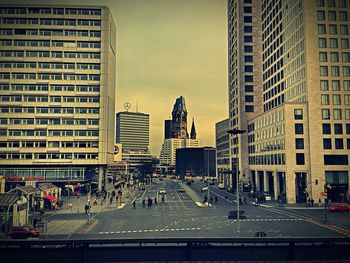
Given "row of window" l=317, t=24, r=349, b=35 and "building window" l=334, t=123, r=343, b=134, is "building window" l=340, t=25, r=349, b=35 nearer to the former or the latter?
"row of window" l=317, t=24, r=349, b=35

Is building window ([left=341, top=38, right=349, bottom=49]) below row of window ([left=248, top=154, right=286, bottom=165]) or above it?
above

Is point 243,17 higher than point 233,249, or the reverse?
point 243,17

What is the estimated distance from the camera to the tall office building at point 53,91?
89125 mm

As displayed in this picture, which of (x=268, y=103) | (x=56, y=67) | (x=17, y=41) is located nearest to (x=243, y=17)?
(x=268, y=103)

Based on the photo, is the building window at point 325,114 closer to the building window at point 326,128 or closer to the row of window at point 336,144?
the building window at point 326,128

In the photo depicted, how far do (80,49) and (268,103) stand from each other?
57.5 meters

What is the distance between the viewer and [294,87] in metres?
76.7

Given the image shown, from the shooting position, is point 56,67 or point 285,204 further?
point 56,67

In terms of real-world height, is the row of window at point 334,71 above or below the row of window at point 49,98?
above

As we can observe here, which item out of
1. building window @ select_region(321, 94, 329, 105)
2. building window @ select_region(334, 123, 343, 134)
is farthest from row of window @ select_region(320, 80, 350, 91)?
building window @ select_region(334, 123, 343, 134)

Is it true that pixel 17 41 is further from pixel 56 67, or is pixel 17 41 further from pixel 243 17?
pixel 243 17

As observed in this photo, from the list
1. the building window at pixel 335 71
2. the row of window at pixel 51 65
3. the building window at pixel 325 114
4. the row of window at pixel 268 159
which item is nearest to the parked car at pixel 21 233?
the row of window at pixel 268 159

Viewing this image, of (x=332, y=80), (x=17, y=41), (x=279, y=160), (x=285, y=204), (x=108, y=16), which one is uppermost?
(x=108, y=16)

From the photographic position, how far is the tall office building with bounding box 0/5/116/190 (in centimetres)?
8912
